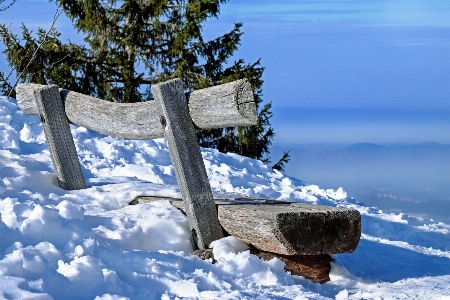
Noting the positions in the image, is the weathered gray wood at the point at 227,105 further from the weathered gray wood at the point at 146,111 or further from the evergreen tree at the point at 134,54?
the evergreen tree at the point at 134,54

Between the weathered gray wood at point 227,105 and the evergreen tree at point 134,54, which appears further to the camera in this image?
the evergreen tree at point 134,54

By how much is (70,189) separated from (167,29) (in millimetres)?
11325

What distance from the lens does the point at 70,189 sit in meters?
6.07

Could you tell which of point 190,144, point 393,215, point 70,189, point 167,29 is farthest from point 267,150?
point 190,144

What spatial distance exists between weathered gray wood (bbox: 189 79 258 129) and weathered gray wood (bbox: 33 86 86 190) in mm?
2069

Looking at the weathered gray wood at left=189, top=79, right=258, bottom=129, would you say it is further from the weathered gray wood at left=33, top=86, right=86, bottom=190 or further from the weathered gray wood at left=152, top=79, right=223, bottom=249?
the weathered gray wood at left=33, top=86, right=86, bottom=190

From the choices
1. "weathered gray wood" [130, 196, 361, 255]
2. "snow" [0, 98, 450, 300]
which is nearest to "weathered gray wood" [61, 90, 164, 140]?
"snow" [0, 98, 450, 300]


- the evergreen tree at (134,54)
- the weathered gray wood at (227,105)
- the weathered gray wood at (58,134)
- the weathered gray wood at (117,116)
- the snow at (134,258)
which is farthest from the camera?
the evergreen tree at (134,54)

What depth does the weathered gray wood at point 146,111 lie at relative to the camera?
4215 millimetres

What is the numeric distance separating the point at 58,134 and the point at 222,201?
205 centimetres

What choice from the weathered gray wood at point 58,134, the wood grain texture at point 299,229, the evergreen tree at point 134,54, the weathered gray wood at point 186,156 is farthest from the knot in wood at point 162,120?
the evergreen tree at point 134,54

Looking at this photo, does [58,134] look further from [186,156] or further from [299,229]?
[299,229]

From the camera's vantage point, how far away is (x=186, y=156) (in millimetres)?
4672

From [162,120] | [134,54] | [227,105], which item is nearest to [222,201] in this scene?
[162,120]
